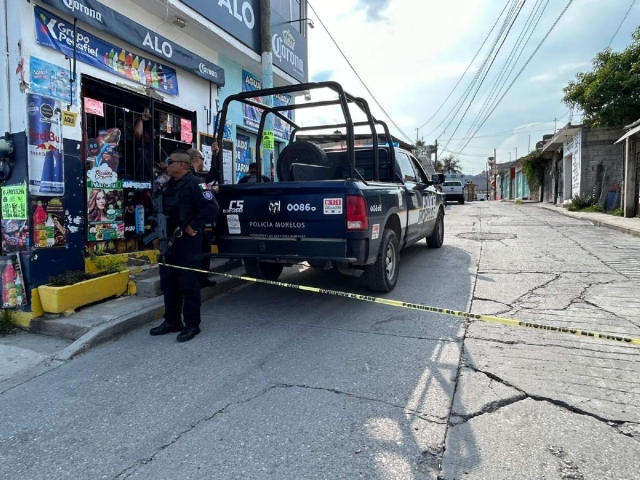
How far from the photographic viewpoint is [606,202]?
18.0 meters

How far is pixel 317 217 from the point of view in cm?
466

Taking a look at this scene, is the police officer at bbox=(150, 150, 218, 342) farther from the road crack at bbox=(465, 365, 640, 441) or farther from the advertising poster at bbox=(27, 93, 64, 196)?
the road crack at bbox=(465, 365, 640, 441)

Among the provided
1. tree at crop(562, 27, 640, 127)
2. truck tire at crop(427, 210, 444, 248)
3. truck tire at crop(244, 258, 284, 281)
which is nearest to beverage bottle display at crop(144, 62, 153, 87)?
truck tire at crop(244, 258, 284, 281)

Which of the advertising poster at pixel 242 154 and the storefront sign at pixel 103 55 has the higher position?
the storefront sign at pixel 103 55

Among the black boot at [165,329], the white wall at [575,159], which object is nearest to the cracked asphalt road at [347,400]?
the black boot at [165,329]

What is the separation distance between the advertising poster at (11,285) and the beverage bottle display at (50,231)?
0.41m


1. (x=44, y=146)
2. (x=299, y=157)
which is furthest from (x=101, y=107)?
(x=299, y=157)

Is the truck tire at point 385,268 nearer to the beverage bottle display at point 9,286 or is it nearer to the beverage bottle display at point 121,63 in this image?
the beverage bottle display at point 9,286

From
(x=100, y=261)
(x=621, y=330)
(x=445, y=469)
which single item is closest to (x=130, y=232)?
(x=100, y=261)

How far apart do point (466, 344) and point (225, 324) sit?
2.45 metres

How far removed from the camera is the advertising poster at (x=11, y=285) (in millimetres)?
4637

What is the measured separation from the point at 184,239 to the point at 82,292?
1.54 metres

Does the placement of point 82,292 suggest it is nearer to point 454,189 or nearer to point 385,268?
point 385,268

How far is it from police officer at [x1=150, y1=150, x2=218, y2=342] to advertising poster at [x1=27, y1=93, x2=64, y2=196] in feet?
5.12
